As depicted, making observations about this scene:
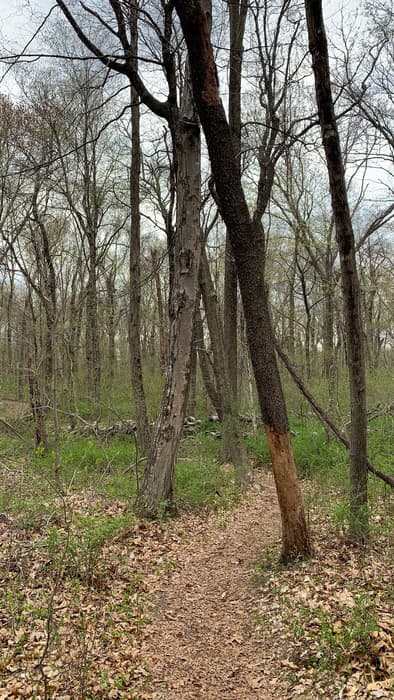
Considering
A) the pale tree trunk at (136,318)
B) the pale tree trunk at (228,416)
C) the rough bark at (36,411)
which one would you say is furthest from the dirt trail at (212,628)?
the rough bark at (36,411)

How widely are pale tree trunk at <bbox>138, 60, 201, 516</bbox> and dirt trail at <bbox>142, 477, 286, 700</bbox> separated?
89 cm

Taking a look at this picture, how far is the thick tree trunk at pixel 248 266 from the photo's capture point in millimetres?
4484

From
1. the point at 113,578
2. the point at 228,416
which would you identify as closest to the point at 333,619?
the point at 113,578

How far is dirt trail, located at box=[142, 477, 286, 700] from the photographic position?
11.0 ft

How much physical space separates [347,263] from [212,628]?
3704mm

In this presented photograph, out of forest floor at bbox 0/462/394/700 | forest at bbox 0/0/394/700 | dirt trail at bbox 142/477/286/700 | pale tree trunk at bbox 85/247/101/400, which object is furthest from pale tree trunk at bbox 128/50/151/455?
pale tree trunk at bbox 85/247/101/400

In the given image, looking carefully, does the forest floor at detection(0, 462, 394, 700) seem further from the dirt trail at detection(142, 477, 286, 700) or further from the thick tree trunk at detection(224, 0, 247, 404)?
the thick tree trunk at detection(224, 0, 247, 404)

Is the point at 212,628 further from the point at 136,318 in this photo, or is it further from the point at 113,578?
the point at 136,318

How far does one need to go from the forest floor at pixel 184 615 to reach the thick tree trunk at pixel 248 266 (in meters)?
0.76

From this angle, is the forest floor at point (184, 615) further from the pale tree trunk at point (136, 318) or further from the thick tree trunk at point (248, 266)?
the pale tree trunk at point (136, 318)

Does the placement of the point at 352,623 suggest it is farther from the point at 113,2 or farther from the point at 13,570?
the point at 113,2

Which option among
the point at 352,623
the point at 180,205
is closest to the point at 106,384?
the point at 180,205

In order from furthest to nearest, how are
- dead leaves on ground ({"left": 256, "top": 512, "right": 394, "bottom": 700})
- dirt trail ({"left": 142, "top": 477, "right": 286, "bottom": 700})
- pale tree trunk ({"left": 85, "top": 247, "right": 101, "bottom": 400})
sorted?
pale tree trunk ({"left": 85, "top": 247, "right": 101, "bottom": 400}) < dirt trail ({"left": 142, "top": 477, "right": 286, "bottom": 700}) < dead leaves on ground ({"left": 256, "top": 512, "right": 394, "bottom": 700})

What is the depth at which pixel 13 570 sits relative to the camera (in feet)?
15.5
